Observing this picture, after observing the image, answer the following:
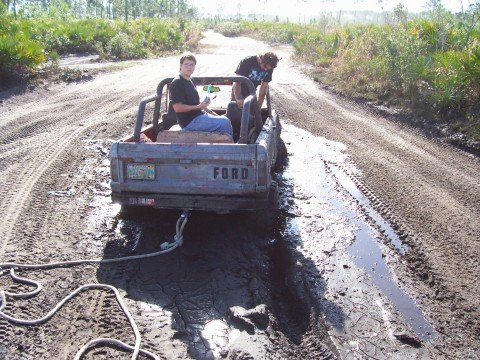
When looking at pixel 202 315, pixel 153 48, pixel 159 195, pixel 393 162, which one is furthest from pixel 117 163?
pixel 153 48

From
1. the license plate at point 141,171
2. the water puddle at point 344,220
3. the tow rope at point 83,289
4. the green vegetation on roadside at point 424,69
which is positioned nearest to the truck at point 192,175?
the license plate at point 141,171

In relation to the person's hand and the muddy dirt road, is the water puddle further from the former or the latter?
the person's hand

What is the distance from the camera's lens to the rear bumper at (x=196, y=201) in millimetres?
4918

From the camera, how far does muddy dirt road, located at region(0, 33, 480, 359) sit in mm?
3586

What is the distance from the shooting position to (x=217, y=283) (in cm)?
435

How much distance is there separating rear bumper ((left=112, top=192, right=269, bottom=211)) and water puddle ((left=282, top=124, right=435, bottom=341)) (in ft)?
2.72

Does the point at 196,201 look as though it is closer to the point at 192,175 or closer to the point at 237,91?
the point at 192,175

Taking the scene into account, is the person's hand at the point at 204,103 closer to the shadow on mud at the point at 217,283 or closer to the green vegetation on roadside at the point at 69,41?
the shadow on mud at the point at 217,283

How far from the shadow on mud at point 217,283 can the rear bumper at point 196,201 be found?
0.43 metres

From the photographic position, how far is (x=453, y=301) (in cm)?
425

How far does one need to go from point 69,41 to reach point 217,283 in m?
23.4

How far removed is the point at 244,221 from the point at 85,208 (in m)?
→ 2.01

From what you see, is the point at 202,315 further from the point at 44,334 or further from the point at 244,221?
the point at 244,221

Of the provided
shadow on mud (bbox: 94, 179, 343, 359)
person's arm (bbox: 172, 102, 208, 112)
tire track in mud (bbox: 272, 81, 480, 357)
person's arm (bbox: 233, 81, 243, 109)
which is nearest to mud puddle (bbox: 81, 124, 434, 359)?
shadow on mud (bbox: 94, 179, 343, 359)
